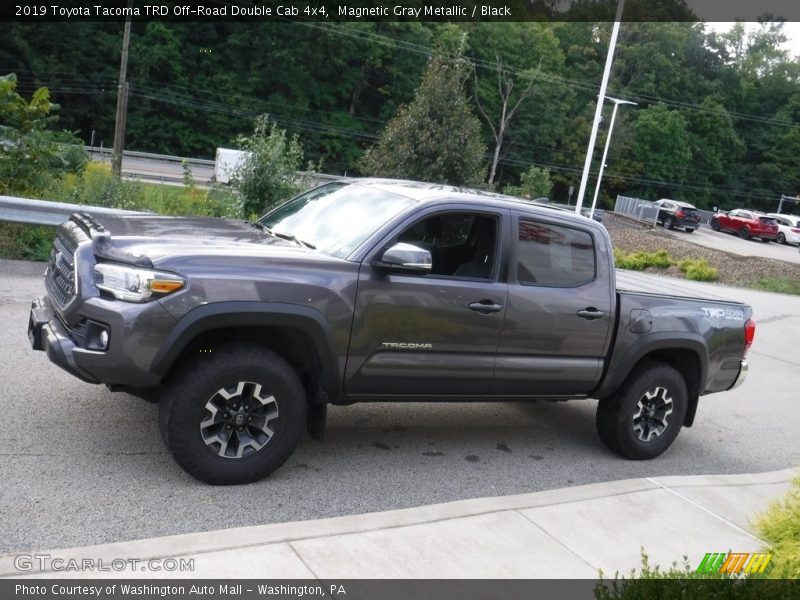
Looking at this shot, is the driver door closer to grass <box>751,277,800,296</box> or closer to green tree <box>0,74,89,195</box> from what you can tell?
green tree <box>0,74,89,195</box>

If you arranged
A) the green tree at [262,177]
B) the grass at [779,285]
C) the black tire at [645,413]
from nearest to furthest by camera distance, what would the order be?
the black tire at [645,413] < the green tree at [262,177] < the grass at [779,285]

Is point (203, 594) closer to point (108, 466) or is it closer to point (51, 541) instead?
point (51, 541)

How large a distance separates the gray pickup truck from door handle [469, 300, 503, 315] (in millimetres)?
16

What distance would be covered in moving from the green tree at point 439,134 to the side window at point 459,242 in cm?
1388

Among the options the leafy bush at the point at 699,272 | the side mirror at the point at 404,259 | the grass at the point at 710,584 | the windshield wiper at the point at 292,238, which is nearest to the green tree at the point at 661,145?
the leafy bush at the point at 699,272

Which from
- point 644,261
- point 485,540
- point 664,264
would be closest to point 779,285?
point 664,264

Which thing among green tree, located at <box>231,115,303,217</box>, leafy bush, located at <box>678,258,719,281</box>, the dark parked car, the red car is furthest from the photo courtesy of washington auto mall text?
the red car

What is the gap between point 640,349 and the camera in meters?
6.13

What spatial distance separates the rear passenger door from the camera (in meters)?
5.59

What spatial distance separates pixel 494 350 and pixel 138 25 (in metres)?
63.0

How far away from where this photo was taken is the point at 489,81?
2945 inches

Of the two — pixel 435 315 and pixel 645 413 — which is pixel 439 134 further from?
pixel 435 315

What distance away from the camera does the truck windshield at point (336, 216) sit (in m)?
5.27

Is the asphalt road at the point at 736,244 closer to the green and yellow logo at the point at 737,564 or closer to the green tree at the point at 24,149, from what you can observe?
the green tree at the point at 24,149
